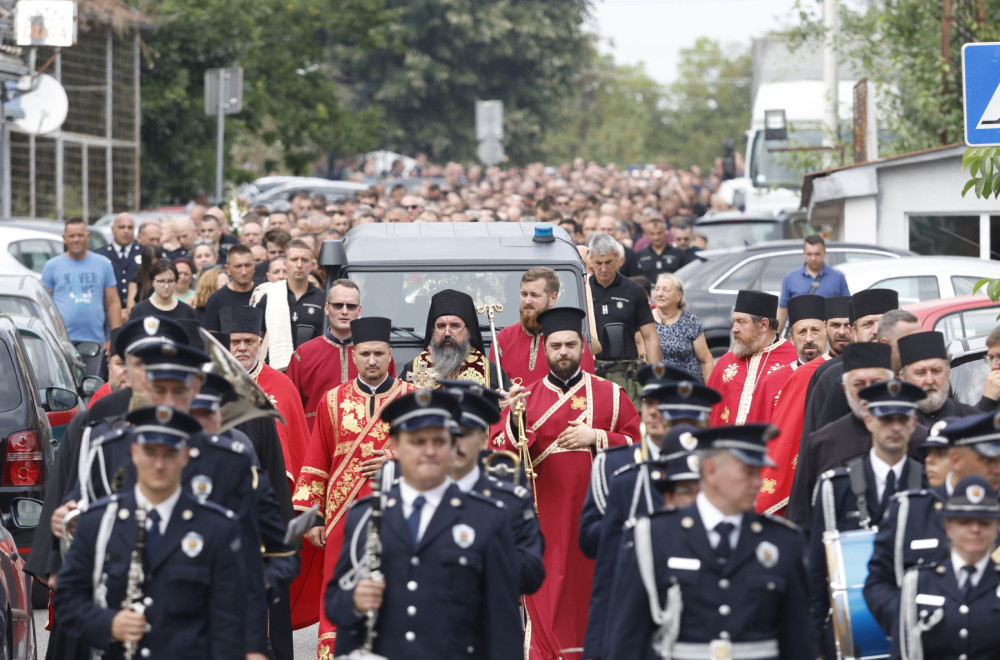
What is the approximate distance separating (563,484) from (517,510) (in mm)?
2783

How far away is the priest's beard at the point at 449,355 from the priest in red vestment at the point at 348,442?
2.36 ft

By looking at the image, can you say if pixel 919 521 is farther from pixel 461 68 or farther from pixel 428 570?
pixel 461 68

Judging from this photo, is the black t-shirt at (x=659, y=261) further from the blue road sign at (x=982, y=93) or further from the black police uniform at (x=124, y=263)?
the blue road sign at (x=982, y=93)

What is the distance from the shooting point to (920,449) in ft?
22.1

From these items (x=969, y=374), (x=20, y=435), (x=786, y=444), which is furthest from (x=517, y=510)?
(x=20, y=435)

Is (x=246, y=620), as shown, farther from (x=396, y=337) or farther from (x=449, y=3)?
(x=449, y=3)

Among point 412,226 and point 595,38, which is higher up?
point 595,38

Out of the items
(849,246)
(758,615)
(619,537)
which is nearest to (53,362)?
(619,537)

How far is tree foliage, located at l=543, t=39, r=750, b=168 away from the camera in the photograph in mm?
84688

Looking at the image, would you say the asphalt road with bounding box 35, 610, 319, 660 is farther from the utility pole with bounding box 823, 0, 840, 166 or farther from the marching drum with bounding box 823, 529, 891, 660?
the utility pole with bounding box 823, 0, 840, 166

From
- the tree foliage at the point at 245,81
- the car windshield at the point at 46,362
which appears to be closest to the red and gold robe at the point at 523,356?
the car windshield at the point at 46,362

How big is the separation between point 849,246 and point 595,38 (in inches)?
2168

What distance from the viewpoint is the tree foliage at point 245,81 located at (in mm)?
32844

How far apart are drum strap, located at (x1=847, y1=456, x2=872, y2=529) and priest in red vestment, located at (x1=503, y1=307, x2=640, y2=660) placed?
2229mm
